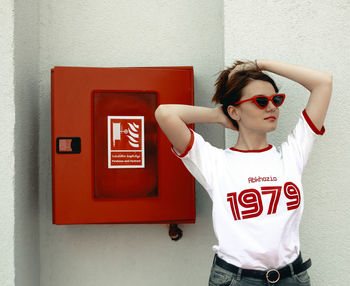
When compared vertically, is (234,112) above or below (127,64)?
below

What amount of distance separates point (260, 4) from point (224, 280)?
1.46 meters

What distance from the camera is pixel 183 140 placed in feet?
4.42

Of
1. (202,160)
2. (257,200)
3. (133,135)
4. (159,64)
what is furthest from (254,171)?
(159,64)

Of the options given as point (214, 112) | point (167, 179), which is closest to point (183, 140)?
point (214, 112)

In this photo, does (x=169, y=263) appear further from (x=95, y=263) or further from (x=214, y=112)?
(x=214, y=112)

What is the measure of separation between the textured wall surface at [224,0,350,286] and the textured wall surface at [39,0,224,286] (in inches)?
14.0

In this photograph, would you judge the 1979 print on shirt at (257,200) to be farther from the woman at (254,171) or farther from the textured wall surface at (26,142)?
the textured wall surface at (26,142)

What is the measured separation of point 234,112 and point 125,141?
0.62 meters

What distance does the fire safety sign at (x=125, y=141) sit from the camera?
173 centimetres

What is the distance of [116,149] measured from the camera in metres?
1.73
